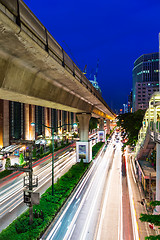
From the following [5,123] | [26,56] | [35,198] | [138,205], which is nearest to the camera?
[26,56]

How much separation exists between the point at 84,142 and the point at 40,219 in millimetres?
18752

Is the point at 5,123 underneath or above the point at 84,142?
above

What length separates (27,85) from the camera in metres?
9.75

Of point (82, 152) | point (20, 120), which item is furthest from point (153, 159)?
point (20, 120)

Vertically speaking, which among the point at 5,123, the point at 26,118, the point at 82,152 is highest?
the point at 26,118

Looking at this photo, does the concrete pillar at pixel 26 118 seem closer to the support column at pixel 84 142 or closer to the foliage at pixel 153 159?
the support column at pixel 84 142

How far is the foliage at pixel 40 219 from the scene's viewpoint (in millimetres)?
10433

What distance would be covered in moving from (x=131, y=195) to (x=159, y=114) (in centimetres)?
912

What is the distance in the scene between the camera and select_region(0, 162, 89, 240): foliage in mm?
10433

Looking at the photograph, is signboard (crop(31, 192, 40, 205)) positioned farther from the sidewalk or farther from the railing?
the railing

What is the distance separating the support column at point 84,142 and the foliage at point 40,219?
10076 mm

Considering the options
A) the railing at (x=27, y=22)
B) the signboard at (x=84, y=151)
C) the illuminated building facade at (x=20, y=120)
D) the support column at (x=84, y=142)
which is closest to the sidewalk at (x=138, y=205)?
the signboard at (x=84, y=151)

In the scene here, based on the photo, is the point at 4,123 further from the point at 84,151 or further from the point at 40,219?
the point at 40,219

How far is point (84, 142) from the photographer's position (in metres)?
30.2
